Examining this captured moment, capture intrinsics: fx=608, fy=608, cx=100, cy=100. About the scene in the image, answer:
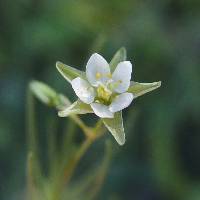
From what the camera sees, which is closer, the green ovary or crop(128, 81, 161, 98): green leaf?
crop(128, 81, 161, 98): green leaf

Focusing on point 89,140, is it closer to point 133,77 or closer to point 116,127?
point 116,127

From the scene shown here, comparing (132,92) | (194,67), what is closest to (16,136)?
(194,67)

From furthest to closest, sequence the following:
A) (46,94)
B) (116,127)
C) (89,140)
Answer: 1. (46,94)
2. (89,140)
3. (116,127)

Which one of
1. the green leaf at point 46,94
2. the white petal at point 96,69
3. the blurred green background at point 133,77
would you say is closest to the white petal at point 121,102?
the white petal at point 96,69

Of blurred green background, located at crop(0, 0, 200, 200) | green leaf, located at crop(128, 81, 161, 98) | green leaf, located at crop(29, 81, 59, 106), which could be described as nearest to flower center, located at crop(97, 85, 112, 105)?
green leaf, located at crop(128, 81, 161, 98)

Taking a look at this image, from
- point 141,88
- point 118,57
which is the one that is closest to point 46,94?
point 118,57

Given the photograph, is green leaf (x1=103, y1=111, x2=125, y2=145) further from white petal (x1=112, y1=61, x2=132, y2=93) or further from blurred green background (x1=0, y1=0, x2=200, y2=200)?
blurred green background (x1=0, y1=0, x2=200, y2=200)
